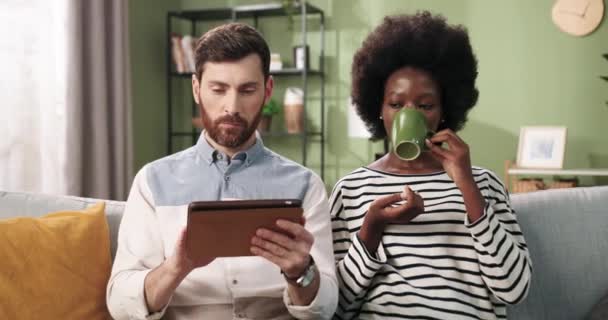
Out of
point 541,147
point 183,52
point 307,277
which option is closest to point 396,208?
point 307,277

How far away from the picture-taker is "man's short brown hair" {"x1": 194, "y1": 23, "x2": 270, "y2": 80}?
1.39 metres

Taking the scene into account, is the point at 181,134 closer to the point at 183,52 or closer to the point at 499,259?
the point at 183,52

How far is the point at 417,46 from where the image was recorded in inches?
61.3

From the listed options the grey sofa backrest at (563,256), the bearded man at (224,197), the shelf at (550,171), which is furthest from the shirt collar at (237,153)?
the shelf at (550,171)

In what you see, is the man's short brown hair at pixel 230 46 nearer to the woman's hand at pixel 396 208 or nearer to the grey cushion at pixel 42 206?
the woman's hand at pixel 396 208

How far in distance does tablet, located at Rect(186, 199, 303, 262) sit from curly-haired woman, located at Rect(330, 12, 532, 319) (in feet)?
1.17

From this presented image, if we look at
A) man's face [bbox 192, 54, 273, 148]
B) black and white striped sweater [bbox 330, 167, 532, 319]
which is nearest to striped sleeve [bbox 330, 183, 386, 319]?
black and white striped sweater [bbox 330, 167, 532, 319]

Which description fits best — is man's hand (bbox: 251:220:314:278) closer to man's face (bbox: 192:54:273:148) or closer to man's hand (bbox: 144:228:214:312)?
man's hand (bbox: 144:228:214:312)

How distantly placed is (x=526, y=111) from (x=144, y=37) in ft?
8.45

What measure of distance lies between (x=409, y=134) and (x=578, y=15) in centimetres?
313

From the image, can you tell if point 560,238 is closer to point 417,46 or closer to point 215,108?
point 417,46

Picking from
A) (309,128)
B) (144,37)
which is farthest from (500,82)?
(144,37)

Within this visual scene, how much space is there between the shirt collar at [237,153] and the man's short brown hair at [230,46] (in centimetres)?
15

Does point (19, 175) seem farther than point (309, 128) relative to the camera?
No
